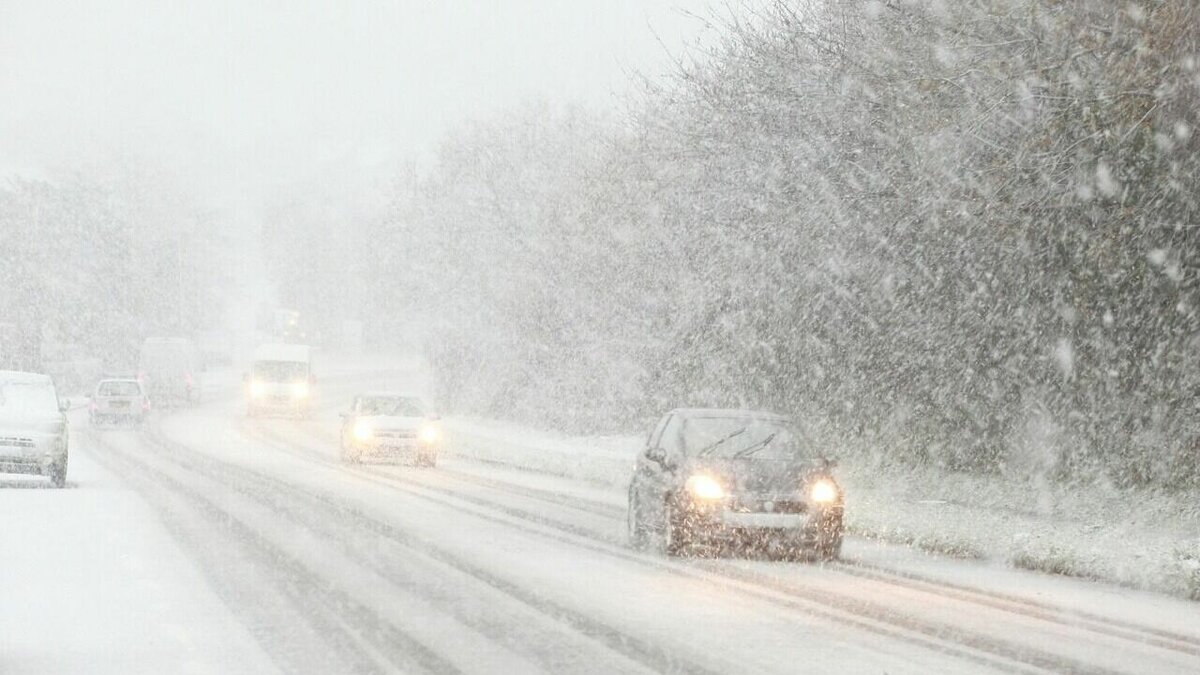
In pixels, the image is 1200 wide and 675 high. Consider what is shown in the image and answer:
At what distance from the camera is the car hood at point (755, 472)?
16.6m

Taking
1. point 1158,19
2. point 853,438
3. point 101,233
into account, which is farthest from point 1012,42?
point 101,233

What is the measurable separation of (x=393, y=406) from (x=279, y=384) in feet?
88.7

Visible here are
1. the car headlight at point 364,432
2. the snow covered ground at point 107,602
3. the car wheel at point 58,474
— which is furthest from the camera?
the car headlight at point 364,432

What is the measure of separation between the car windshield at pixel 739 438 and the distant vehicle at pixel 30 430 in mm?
11439

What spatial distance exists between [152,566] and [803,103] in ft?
44.6

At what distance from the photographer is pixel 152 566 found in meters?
14.6

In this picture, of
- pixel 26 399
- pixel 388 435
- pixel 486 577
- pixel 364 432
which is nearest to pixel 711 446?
pixel 486 577

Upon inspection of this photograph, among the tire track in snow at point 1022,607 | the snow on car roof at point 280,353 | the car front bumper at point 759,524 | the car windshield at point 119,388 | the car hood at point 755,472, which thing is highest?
the snow on car roof at point 280,353

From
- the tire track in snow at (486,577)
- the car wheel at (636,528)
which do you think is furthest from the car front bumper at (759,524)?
the tire track in snow at (486,577)

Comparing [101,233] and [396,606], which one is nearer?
[396,606]

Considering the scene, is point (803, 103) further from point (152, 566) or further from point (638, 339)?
point (638, 339)

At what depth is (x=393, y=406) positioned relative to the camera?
1443 inches

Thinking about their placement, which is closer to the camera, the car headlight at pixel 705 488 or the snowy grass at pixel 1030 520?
the snowy grass at pixel 1030 520

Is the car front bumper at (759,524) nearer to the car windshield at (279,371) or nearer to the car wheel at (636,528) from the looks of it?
the car wheel at (636,528)
